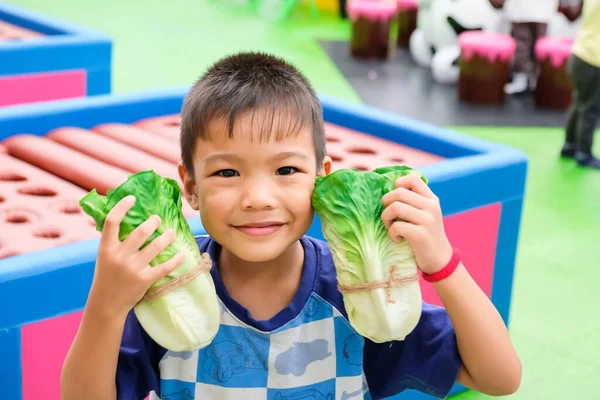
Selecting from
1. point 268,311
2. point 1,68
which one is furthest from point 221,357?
point 1,68

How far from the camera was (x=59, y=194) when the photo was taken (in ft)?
9.50

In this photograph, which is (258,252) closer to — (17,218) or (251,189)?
(251,189)

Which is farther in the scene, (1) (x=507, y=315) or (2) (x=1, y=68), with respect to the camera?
(2) (x=1, y=68)

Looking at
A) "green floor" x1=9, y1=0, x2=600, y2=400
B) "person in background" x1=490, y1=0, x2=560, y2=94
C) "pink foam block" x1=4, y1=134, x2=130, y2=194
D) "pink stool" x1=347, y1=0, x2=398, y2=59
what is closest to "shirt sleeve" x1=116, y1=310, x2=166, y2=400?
"pink foam block" x1=4, y1=134, x2=130, y2=194

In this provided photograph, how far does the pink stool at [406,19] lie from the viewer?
8.88 metres

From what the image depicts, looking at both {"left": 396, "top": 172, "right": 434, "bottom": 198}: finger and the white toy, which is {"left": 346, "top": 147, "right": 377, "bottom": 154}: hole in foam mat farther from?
the white toy

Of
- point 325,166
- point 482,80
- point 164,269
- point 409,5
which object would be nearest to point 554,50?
point 482,80

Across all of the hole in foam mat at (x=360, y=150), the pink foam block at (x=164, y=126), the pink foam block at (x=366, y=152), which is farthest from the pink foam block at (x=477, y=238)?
the pink foam block at (x=164, y=126)

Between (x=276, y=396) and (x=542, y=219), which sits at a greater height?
(x=276, y=396)

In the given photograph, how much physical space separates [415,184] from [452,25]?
652 cm

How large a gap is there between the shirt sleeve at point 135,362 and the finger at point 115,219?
25 cm

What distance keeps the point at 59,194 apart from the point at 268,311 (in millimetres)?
1502

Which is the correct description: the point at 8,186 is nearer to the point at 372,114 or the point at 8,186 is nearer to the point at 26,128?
the point at 26,128

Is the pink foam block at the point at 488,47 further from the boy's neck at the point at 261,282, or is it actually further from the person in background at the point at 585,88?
the boy's neck at the point at 261,282
